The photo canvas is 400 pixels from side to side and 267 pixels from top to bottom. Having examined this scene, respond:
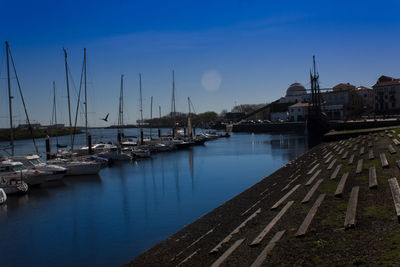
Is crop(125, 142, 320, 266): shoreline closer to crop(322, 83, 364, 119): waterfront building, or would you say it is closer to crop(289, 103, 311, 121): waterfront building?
crop(322, 83, 364, 119): waterfront building

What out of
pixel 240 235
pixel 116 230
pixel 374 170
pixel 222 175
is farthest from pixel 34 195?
pixel 374 170

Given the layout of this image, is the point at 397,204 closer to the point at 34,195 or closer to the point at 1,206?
the point at 1,206

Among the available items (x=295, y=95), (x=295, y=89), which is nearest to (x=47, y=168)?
(x=295, y=95)

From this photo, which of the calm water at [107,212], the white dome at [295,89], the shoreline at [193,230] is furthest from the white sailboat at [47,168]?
the white dome at [295,89]

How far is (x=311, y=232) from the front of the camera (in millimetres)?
10695

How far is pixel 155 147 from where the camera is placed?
65.4 m

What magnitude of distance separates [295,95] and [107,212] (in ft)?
473

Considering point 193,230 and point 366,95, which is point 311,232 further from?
point 366,95

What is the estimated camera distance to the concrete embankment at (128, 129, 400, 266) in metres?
8.97

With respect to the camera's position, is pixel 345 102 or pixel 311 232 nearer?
pixel 311 232

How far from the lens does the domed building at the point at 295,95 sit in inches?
5950

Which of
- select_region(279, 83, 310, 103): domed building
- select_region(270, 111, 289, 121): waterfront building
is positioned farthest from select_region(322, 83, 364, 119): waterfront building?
select_region(270, 111, 289, 121): waterfront building

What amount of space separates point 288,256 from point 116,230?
11.6 m

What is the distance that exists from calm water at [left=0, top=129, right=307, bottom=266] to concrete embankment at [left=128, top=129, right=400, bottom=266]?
2.52 meters
